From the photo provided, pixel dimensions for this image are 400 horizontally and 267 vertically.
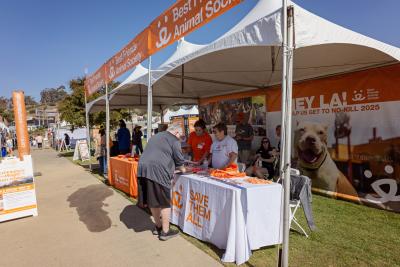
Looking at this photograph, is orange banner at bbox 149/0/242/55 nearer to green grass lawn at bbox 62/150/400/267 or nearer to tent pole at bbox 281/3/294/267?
tent pole at bbox 281/3/294/267

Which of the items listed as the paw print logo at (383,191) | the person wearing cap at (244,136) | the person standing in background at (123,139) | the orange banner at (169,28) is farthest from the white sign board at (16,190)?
the paw print logo at (383,191)

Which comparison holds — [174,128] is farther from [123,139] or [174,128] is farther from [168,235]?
[123,139]

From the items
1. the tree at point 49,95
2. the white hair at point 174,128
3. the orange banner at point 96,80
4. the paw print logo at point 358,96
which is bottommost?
the white hair at point 174,128

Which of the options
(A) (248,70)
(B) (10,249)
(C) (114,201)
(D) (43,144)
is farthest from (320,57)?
(D) (43,144)

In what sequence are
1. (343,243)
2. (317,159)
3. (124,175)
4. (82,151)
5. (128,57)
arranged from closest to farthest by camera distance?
(343,243)
(128,57)
(317,159)
(124,175)
(82,151)

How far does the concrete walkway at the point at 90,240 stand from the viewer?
3.28m

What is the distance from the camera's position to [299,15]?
268 cm

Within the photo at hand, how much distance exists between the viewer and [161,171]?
3.62 m

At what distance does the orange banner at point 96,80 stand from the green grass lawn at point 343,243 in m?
5.62

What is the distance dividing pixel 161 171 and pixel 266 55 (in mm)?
3081

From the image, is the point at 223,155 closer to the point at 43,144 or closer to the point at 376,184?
the point at 376,184

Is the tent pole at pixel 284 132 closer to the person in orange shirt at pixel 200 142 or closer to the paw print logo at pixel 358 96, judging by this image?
the person in orange shirt at pixel 200 142

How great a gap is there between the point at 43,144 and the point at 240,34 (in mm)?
33164

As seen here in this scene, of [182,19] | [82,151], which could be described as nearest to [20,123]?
[182,19]
